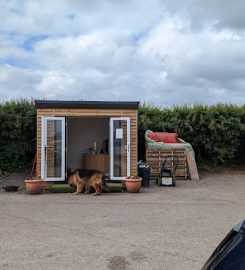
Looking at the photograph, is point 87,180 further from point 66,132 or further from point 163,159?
point 163,159

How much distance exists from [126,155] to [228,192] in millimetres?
3503

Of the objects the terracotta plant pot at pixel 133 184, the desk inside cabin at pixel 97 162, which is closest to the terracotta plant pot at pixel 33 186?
the terracotta plant pot at pixel 133 184

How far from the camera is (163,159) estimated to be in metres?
17.8

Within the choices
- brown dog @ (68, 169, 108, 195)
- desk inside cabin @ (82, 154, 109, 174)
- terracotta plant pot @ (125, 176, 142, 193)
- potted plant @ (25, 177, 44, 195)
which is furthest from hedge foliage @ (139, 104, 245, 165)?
potted plant @ (25, 177, 44, 195)

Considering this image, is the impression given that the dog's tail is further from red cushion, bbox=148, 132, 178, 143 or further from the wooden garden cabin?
red cushion, bbox=148, 132, 178, 143

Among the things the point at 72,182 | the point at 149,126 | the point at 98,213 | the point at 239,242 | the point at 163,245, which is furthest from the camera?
the point at 149,126

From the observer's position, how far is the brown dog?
549 inches

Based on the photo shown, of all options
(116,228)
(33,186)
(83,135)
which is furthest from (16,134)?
(116,228)

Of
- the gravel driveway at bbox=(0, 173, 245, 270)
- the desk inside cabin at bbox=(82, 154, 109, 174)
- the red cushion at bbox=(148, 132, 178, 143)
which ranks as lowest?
the gravel driveway at bbox=(0, 173, 245, 270)

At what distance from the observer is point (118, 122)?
15648 mm

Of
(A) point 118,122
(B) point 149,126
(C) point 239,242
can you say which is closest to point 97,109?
(A) point 118,122

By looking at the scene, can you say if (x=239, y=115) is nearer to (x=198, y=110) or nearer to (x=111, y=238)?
(x=198, y=110)

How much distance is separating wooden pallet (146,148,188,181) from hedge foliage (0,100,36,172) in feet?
15.2

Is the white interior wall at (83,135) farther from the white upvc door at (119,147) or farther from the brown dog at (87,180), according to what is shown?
the brown dog at (87,180)
